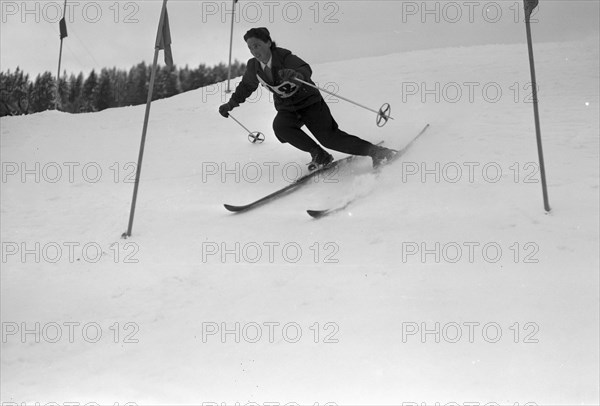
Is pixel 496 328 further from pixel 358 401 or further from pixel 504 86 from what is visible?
pixel 504 86

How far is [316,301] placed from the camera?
4023 mm

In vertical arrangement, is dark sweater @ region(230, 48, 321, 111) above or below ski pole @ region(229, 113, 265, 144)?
above

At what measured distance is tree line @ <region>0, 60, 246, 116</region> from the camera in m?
48.1

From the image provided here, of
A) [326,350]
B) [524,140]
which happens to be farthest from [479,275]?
[524,140]

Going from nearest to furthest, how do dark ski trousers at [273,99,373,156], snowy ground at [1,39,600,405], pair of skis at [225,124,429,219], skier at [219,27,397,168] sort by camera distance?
snowy ground at [1,39,600,405]
pair of skis at [225,124,429,219]
skier at [219,27,397,168]
dark ski trousers at [273,99,373,156]

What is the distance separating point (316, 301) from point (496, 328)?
1116 millimetres

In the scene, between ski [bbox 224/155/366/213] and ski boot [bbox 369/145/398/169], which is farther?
ski boot [bbox 369/145/398/169]

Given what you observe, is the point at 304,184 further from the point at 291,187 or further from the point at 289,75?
the point at 289,75
